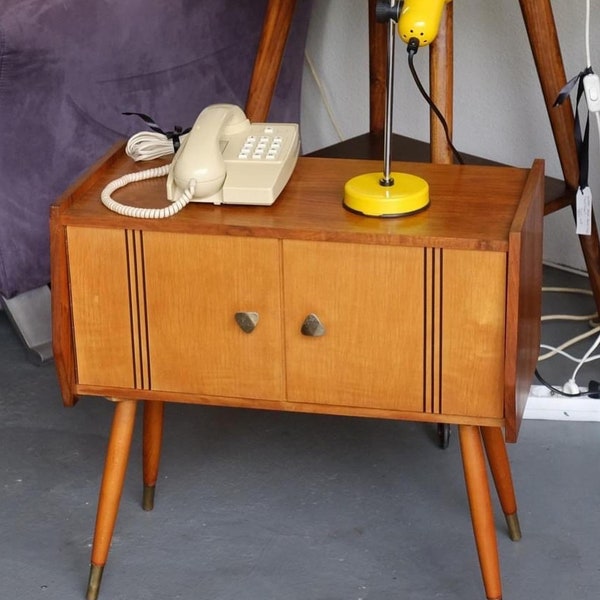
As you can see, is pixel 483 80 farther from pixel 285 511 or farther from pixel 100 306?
pixel 100 306

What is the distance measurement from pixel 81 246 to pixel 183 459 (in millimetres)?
540

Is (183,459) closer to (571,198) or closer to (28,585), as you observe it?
(28,585)

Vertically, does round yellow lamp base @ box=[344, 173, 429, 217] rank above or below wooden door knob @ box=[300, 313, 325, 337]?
above

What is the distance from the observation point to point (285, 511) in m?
1.61

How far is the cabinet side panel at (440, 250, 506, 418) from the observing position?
3.92ft

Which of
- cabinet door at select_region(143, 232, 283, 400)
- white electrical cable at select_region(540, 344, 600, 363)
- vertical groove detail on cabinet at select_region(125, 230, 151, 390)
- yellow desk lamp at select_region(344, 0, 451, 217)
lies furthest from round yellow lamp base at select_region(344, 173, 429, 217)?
white electrical cable at select_region(540, 344, 600, 363)

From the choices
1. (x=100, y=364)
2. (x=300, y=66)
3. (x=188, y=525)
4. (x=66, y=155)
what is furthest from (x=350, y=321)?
(x=300, y=66)

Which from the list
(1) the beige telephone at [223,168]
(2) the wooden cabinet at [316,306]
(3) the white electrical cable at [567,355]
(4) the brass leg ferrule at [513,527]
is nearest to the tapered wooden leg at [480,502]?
(2) the wooden cabinet at [316,306]

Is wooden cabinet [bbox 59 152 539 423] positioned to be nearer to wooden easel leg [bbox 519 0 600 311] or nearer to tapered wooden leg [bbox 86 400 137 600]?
tapered wooden leg [bbox 86 400 137 600]

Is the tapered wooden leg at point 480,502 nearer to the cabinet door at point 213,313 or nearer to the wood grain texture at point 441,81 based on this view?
the cabinet door at point 213,313

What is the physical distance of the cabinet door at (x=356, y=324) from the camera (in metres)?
1.23

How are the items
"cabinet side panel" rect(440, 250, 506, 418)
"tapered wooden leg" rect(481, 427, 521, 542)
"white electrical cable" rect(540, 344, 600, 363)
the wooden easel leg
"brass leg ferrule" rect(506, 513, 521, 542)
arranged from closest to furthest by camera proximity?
"cabinet side panel" rect(440, 250, 506, 418) < "tapered wooden leg" rect(481, 427, 521, 542) < "brass leg ferrule" rect(506, 513, 521, 542) < the wooden easel leg < "white electrical cable" rect(540, 344, 600, 363)

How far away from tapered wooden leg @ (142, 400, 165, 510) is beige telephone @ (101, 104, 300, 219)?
12.7 inches

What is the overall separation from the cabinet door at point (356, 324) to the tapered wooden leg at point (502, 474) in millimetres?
189
